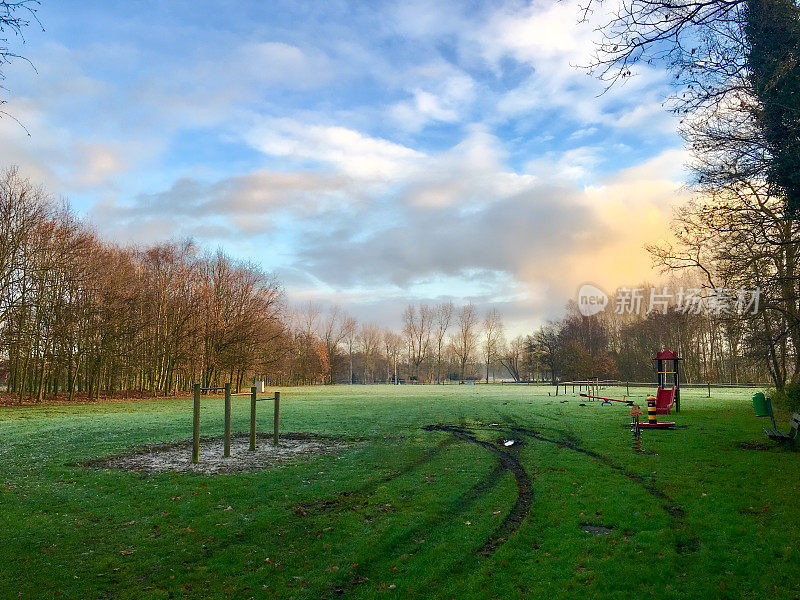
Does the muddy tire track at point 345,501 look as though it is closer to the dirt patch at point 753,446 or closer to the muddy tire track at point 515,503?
the muddy tire track at point 515,503

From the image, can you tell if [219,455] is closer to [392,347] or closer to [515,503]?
[515,503]

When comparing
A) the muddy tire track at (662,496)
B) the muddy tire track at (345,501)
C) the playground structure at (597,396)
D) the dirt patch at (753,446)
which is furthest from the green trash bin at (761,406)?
the muddy tire track at (345,501)

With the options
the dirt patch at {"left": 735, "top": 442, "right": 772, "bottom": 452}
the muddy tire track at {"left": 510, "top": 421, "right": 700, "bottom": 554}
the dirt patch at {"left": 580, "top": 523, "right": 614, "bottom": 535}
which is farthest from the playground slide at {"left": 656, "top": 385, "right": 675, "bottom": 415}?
the dirt patch at {"left": 580, "top": 523, "right": 614, "bottom": 535}

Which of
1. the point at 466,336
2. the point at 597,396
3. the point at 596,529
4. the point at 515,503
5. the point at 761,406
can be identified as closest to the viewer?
the point at 596,529

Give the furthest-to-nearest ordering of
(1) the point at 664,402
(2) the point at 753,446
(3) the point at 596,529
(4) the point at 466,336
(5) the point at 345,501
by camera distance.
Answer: (4) the point at 466,336 < (1) the point at 664,402 < (2) the point at 753,446 < (5) the point at 345,501 < (3) the point at 596,529

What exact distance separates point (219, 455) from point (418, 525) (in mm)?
7342

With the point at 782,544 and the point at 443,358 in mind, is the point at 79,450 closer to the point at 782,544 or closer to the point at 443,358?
the point at 782,544

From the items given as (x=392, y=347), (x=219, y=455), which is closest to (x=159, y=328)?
(x=219, y=455)

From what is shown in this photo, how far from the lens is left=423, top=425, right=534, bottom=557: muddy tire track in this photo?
21.7 feet

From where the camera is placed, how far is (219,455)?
1282 centimetres

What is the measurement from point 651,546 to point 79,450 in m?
13.4

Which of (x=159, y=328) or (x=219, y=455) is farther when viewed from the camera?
(x=159, y=328)

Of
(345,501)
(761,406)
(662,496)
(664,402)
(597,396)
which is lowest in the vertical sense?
(597,396)

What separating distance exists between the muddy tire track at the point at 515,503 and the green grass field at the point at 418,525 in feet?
0.12
